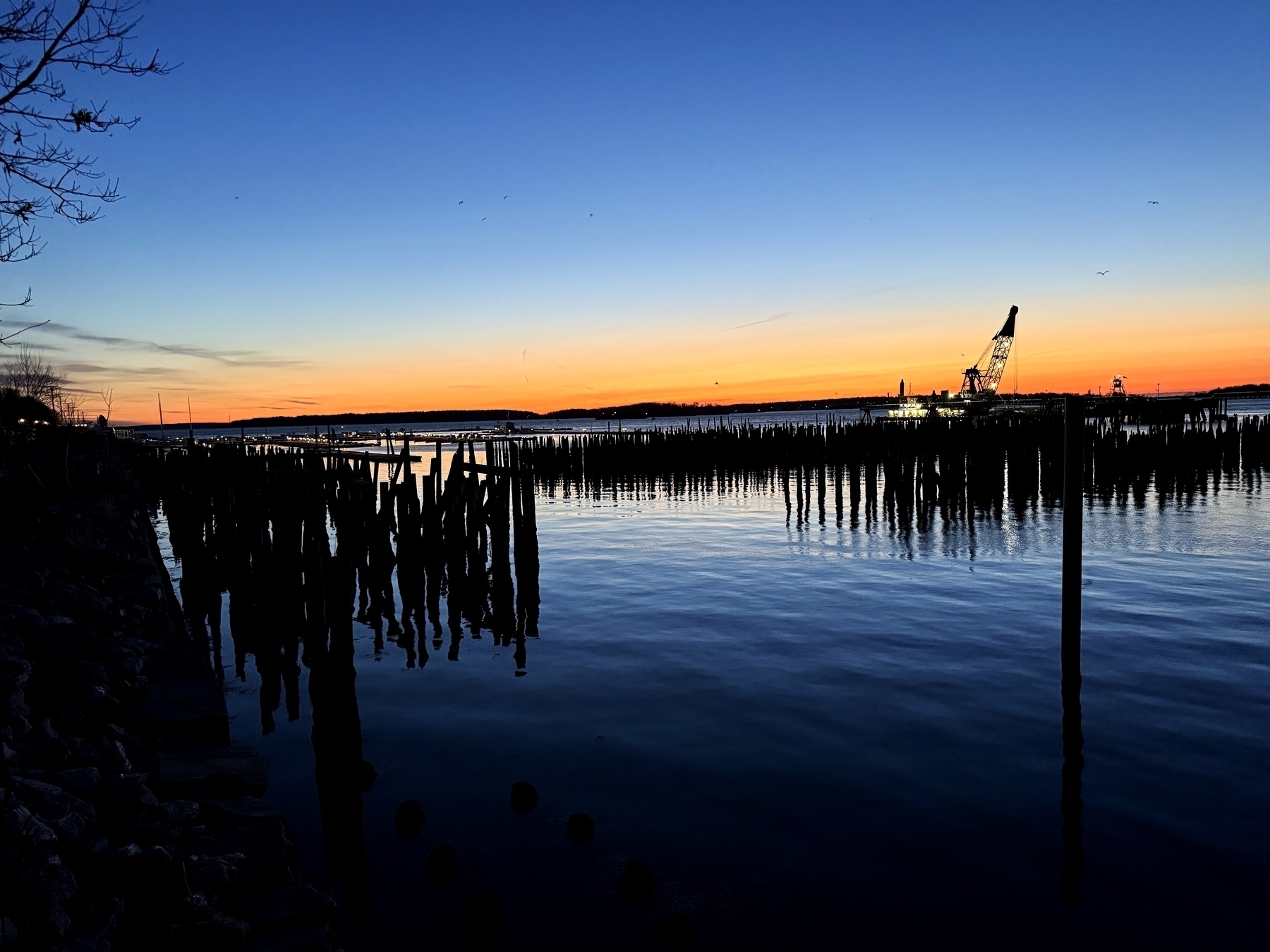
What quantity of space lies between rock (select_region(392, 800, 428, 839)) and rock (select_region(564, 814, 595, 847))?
1.10 meters

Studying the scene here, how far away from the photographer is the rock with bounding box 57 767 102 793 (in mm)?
4770

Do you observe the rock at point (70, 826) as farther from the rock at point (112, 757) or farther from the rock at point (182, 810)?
the rock at point (112, 757)

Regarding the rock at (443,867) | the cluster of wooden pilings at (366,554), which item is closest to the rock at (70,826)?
the rock at (443,867)

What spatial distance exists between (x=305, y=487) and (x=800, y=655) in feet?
23.3

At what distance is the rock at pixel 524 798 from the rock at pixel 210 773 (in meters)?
1.81

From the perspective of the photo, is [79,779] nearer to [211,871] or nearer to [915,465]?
[211,871]

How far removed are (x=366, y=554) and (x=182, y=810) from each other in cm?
828

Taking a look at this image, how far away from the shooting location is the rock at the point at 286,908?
4090 mm

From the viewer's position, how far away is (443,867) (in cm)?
547

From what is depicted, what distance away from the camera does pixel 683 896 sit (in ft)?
16.9

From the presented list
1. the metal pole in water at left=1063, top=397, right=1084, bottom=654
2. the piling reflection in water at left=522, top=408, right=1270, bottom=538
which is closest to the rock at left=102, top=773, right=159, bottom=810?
the metal pole in water at left=1063, top=397, right=1084, bottom=654

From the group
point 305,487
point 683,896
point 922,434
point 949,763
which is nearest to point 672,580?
point 305,487

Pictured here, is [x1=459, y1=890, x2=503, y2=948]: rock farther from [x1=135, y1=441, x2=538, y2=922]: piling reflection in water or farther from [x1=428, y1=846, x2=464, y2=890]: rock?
[x1=135, y1=441, x2=538, y2=922]: piling reflection in water

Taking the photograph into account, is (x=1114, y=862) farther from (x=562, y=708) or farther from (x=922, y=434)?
(x=922, y=434)
